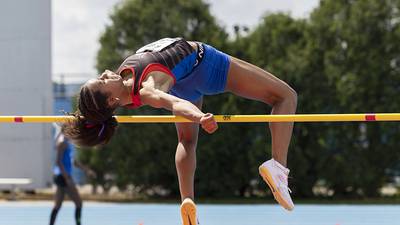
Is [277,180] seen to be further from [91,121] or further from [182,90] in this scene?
[91,121]

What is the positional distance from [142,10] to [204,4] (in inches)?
50.3

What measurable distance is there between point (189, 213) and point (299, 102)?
34.3 ft

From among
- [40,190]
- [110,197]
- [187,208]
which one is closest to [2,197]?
[40,190]

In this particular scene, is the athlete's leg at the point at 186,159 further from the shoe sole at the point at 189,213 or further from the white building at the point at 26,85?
the white building at the point at 26,85

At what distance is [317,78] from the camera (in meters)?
15.0

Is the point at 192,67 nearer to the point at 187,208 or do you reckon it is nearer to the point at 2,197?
the point at 187,208

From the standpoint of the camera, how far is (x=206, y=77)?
4.58 metres

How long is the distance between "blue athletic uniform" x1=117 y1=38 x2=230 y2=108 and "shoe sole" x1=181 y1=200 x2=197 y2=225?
2.19ft

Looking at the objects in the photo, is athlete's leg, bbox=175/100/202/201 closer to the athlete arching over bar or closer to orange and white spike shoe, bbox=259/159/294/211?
the athlete arching over bar

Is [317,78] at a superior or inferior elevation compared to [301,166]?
A: superior

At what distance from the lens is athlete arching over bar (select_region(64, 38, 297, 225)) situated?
14.0 feet

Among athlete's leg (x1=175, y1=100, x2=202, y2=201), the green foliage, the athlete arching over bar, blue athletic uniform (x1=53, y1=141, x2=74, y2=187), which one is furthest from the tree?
the athlete arching over bar

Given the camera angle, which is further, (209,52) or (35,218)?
(35,218)

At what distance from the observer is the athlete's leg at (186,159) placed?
4848 mm
